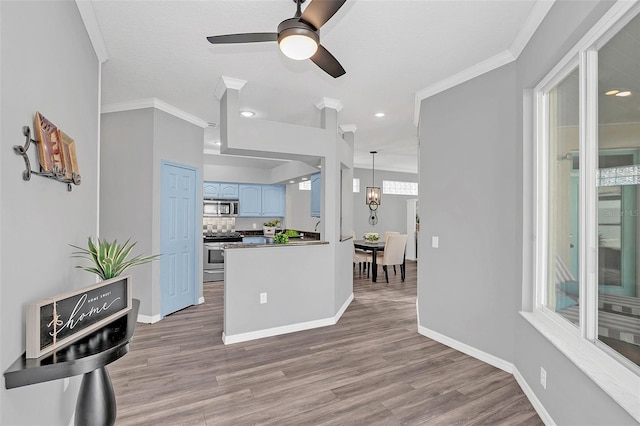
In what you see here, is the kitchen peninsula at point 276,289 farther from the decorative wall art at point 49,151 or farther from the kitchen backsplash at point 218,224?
the kitchen backsplash at point 218,224

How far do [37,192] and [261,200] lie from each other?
6772 mm

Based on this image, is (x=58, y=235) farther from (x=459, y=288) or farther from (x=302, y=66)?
(x=459, y=288)

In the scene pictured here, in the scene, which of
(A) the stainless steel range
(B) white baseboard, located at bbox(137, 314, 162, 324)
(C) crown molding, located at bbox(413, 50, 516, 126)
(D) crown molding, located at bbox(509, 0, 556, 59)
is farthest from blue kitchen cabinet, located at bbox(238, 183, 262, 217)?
(D) crown molding, located at bbox(509, 0, 556, 59)

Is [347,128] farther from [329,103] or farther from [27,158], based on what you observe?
[27,158]

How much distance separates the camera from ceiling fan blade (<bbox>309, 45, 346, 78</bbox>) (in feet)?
6.66

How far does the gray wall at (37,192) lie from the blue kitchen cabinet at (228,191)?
18.1ft

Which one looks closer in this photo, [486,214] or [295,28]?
[295,28]

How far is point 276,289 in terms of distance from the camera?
376 centimetres

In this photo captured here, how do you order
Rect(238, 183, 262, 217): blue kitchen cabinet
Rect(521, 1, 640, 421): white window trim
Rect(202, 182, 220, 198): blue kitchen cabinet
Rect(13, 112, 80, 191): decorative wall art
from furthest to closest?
1. Rect(238, 183, 262, 217): blue kitchen cabinet
2. Rect(202, 182, 220, 198): blue kitchen cabinet
3. Rect(521, 1, 640, 421): white window trim
4. Rect(13, 112, 80, 191): decorative wall art

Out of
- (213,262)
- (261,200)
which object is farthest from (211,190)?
(213,262)

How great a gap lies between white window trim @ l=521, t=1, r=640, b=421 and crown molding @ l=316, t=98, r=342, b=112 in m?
2.07

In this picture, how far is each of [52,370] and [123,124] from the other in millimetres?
3635

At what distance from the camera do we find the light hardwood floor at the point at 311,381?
225 centimetres

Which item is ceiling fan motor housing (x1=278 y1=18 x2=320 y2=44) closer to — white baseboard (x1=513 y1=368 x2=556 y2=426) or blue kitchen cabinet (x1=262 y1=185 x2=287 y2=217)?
white baseboard (x1=513 y1=368 x2=556 y2=426)
